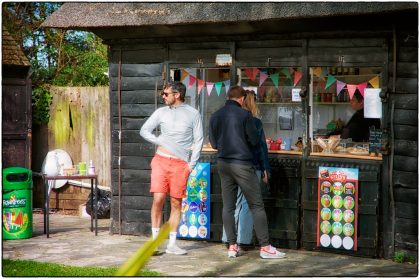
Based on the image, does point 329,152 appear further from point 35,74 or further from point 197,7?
point 35,74

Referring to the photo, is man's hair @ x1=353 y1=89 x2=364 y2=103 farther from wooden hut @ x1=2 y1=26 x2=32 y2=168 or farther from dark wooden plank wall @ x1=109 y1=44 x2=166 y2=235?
wooden hut @ x1=2 y1=26 x2=32 y2=168

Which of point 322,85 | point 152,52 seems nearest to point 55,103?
point 152,52

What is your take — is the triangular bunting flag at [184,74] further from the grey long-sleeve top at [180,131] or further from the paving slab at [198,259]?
the paving slab at [198,259]

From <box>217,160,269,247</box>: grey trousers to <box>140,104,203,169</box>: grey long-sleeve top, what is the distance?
35 cm

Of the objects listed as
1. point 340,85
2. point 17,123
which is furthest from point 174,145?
point 17,123

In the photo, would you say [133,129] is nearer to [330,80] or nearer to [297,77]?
[297,77]

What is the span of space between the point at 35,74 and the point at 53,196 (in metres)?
3.78

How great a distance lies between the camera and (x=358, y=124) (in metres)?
7.74

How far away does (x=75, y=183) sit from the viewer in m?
11.7

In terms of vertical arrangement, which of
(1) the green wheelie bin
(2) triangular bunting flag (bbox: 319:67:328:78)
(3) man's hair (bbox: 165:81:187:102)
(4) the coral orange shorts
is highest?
(2) triangular bunting flag (bbox: 319:67:328:78)

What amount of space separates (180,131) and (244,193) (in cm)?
94

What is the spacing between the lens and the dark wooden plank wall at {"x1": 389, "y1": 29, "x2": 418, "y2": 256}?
7137 millimetres

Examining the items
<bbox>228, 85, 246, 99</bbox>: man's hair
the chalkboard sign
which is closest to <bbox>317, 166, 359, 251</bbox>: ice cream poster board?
the chalkboard sign

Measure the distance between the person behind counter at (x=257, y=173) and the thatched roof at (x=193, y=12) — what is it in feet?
2.90
